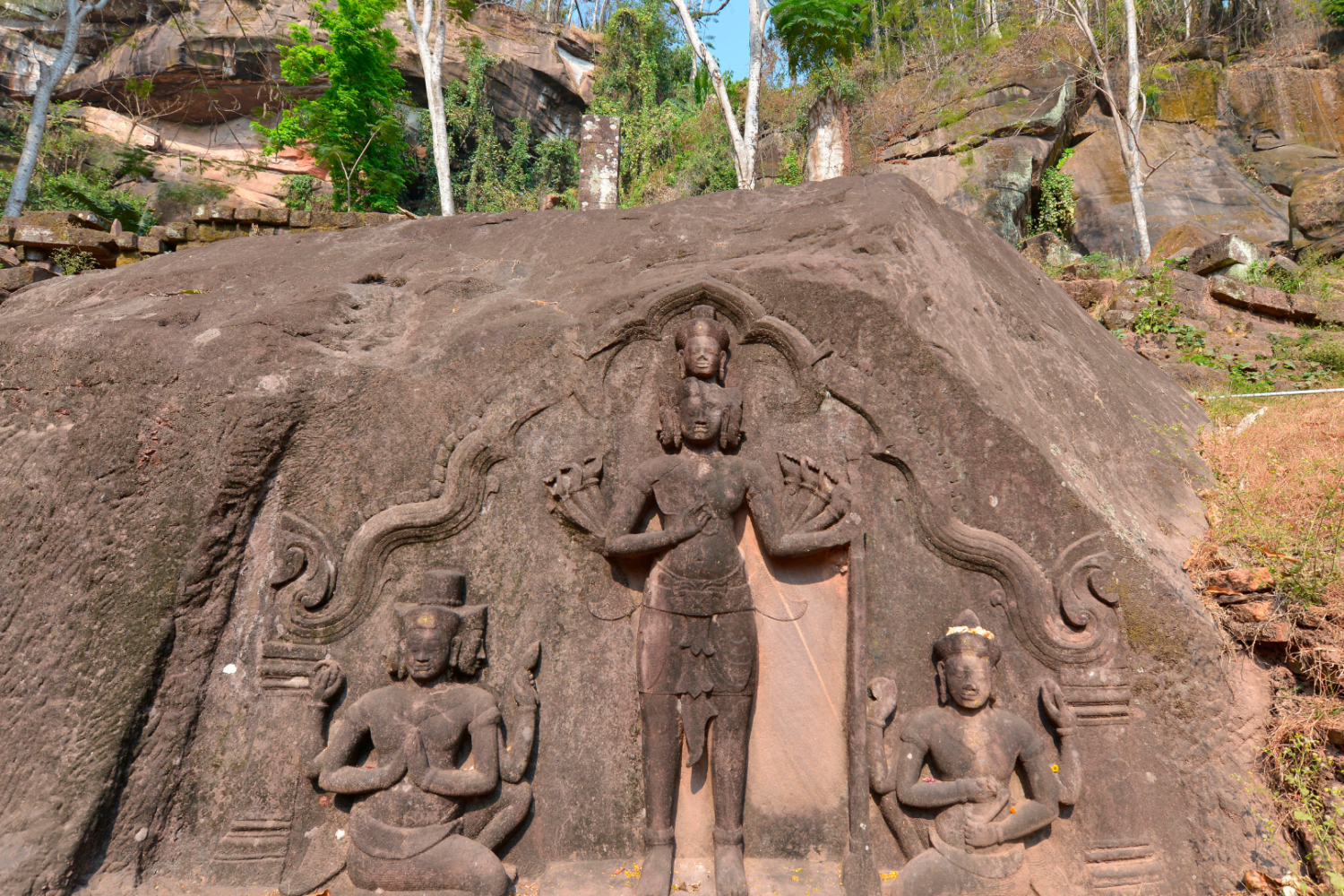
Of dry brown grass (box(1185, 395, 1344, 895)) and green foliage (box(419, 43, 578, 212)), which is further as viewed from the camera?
green foliage (box(419, 43, 578, 212))

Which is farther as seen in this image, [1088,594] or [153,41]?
[153,41]

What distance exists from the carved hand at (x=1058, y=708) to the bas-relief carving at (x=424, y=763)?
8.63ft

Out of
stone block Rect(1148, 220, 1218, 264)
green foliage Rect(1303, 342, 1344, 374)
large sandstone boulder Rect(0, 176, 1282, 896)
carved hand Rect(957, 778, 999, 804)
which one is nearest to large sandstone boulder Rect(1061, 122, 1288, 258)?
stone block Rect(1148, 220, 1218, 264)

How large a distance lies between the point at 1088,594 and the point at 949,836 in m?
1.41

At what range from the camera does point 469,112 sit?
1056 inches

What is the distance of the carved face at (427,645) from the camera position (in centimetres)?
404

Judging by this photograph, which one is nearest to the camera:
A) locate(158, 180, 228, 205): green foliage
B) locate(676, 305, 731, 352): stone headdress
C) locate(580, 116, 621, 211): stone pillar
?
locate(676, 305, 731, 352): stone headdress

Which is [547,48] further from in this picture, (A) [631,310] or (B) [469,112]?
(A) [631,310]

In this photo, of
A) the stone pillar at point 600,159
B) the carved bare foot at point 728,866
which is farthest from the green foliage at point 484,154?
the carved bare foot at point 728,866

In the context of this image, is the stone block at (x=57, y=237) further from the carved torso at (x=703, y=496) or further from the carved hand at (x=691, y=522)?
the carved hand at (x=691, y=522)

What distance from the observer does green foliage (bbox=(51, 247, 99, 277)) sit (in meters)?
9.98

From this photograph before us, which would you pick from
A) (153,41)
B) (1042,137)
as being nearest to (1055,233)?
(1042,137)

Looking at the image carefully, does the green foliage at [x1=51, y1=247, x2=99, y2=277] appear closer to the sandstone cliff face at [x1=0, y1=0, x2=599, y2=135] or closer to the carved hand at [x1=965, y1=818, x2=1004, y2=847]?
the carved hand at [x1=965, y1=818, x2=1004, y2=847]

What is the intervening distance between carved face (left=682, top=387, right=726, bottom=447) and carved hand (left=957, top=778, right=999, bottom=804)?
2.15 metres
